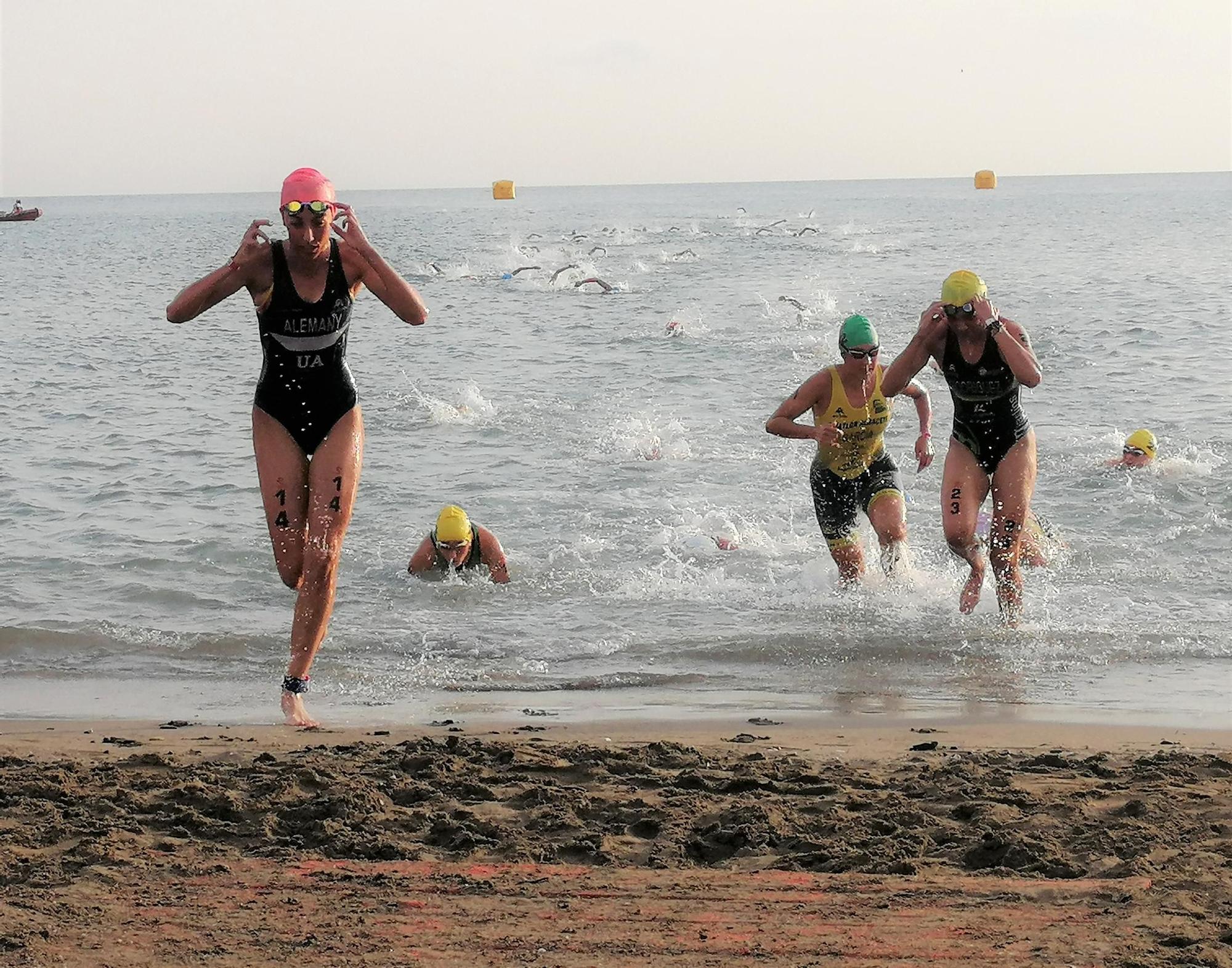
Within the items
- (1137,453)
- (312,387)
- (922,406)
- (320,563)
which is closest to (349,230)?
(312,387)

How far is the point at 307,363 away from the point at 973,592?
4.43 metres

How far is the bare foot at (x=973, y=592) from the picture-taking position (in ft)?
28.4

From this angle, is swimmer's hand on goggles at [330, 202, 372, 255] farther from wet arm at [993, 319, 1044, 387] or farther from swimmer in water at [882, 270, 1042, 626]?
wet arm at [993, 319, 1044, 387]

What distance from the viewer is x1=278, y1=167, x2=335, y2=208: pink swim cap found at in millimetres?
5910

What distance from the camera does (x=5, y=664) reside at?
824cm

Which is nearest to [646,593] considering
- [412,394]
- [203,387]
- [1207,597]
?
[1207,597]

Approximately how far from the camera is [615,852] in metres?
4.55

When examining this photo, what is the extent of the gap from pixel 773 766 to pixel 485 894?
1.63m

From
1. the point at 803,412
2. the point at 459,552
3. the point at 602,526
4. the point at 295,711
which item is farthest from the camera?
the point at 602,526

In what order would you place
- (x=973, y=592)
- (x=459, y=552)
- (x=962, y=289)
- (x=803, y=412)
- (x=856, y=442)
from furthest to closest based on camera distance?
(x=459, y=552) < (x=856, y=442) < (x=803, y=412) < (x=973, y=592) < (x=962, y=289)

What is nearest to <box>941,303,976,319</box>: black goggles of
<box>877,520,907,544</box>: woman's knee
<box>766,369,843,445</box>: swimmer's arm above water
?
<box>766,369,843,445</box>: swimmer's arm above water

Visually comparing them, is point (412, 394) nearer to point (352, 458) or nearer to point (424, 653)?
point (424, 653)

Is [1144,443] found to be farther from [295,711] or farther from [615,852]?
[615,852]

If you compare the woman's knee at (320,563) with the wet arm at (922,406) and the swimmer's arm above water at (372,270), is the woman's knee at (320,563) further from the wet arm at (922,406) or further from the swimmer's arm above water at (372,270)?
the wet arm at (922,406)
